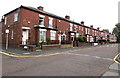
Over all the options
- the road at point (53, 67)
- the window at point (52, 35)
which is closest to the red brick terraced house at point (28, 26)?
the window at point (52, 35)

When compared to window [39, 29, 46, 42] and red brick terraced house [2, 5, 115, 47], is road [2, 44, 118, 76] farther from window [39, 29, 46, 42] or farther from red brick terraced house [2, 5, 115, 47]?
window [39, 29, 46, 42]

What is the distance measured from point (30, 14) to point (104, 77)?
16459 mm

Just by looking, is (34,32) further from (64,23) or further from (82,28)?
(82,28)

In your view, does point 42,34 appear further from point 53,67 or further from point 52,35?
point 53,67

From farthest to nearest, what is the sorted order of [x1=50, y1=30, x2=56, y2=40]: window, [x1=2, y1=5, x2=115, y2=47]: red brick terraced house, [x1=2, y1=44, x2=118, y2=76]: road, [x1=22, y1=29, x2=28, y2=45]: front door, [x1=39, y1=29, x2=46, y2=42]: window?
[x1=50, y1=30, x2=56, y2=40]: window < [x1=39, y1=29, x2=46, y2=42]: window < [x1=22, y1=29, x2=28, y2=45]: front door < [x1=2, y1=5, x2=115, y2=47]: red brick terraced house < [x1=2, y1=44, x2=118, y2=76]: road

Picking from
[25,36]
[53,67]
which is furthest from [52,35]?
[53,67]

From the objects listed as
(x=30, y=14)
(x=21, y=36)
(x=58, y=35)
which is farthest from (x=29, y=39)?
(x=58, y=35)

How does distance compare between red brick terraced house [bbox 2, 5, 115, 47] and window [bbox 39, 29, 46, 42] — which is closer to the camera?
red brick terraced house [bbox 2, 5, 115, 47]

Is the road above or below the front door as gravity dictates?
below

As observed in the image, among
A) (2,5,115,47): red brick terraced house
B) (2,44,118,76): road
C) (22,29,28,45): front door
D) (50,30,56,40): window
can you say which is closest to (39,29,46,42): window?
(2,5,115,47): red brick terraced house

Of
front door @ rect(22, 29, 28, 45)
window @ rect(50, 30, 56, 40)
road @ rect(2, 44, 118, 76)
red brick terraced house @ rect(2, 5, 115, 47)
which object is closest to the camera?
road @ rect(2, 44, 118, 76)

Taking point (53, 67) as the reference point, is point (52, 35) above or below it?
above

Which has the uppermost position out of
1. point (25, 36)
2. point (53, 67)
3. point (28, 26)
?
point (28, 26)

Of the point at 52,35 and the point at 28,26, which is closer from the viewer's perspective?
the point at 28,26
